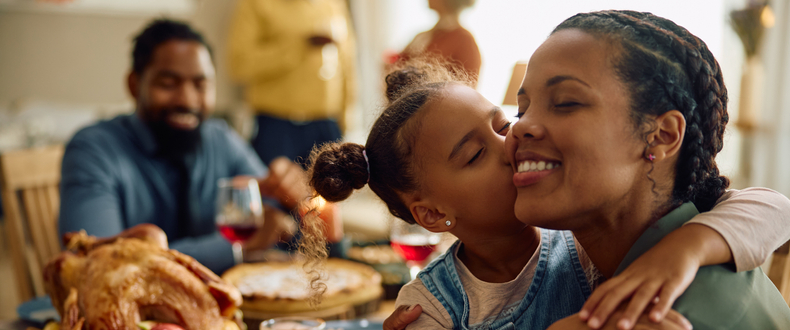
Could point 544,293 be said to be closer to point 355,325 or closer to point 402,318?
point 402,318

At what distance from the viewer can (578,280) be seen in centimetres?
101

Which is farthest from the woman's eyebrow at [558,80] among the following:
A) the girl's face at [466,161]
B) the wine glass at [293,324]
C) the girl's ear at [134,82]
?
the girl's ear at [134,82]

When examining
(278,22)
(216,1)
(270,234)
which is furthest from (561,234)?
(216,1)

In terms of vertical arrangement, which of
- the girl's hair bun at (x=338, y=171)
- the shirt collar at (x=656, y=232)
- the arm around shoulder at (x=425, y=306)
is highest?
the girl's hair bun at (x=338, y=171)

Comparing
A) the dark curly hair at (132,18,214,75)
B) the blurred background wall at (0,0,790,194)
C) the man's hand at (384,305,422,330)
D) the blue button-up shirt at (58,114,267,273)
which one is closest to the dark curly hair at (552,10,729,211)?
the man's hand at (384,305,422,330)

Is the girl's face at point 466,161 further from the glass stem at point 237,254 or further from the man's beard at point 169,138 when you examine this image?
the man's beard at point 169,138

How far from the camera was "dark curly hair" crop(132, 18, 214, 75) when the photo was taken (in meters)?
2.32

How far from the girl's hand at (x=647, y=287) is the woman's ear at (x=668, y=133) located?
140 mm

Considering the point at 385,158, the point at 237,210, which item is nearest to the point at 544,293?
the point at 385,158

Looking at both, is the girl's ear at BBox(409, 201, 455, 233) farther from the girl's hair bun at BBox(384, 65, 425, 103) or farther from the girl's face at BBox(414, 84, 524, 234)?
the girl's hair bun at BBox(384, 65, 425, 103)

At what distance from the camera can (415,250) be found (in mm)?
1450

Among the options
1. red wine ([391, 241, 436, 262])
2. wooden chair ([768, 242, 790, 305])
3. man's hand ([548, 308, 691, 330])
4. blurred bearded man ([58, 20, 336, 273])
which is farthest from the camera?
blurred bearded man ([58, 20, 336, 273])

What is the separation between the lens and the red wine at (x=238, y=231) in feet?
5.32

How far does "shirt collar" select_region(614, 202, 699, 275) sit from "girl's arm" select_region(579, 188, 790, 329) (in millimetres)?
28
